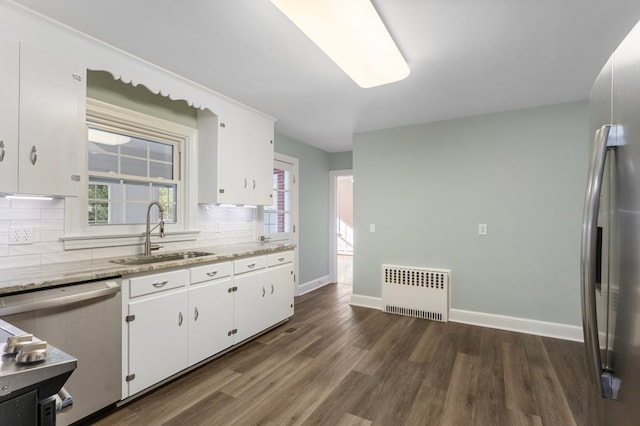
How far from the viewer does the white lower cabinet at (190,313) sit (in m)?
1.97

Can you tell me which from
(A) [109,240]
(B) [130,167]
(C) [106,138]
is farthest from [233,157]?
(A) [109,240]

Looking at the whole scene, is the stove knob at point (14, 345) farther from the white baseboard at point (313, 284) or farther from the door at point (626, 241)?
the white baseboard at point (313, 284)

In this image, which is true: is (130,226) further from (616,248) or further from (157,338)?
(616,248)

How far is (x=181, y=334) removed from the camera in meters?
2.24

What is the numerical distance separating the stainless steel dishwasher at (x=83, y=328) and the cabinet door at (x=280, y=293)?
148cm

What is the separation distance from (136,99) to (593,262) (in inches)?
123

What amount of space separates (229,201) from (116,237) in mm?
1020

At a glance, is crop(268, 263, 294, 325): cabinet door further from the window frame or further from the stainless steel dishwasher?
the stainless steel dishwasher

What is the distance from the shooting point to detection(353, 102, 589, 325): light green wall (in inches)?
121

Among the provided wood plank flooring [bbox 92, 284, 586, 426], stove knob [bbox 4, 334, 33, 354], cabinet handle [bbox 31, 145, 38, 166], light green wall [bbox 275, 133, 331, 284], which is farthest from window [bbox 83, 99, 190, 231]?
stove knob [bbox 4, 334, 33, 354]

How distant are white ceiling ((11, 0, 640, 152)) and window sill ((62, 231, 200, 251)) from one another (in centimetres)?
138

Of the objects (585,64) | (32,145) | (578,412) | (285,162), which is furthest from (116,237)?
(585,64)

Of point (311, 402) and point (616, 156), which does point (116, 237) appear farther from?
point (616, 156)

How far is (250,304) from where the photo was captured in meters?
2.87
